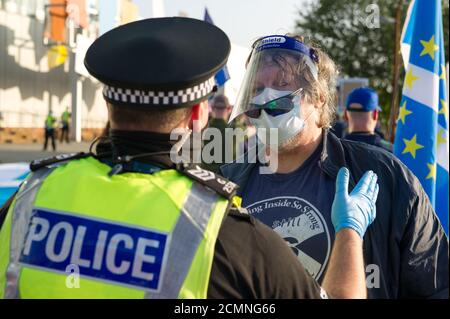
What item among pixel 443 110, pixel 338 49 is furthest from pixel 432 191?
pixel 338 49

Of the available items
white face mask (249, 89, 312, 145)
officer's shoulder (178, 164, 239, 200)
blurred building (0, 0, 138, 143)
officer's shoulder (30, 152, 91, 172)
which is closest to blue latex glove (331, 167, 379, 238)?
white face mask (249, 89, 312, 145)

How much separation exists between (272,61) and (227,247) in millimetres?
1331

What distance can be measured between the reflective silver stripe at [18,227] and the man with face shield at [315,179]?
117cm

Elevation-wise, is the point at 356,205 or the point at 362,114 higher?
the point at 356,205

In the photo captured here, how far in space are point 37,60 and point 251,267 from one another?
101 feet

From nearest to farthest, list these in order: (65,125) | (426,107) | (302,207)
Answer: (302,207)
(426,107)
(65,125)

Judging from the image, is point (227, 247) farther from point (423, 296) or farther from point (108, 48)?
point (423, 296)

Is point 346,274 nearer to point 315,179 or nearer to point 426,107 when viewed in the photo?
point 315,179

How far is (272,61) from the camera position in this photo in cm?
288

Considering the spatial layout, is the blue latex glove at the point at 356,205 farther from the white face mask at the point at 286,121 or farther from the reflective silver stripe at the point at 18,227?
the reflective silver stripe at the point at 18,227

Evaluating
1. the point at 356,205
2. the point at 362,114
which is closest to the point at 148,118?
the point at 356,205

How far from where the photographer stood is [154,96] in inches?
71.4

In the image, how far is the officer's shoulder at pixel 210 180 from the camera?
1791 millimetres

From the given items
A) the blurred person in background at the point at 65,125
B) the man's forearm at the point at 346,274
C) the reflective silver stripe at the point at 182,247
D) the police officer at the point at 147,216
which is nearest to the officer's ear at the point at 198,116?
the police officer at the point at 147,216
